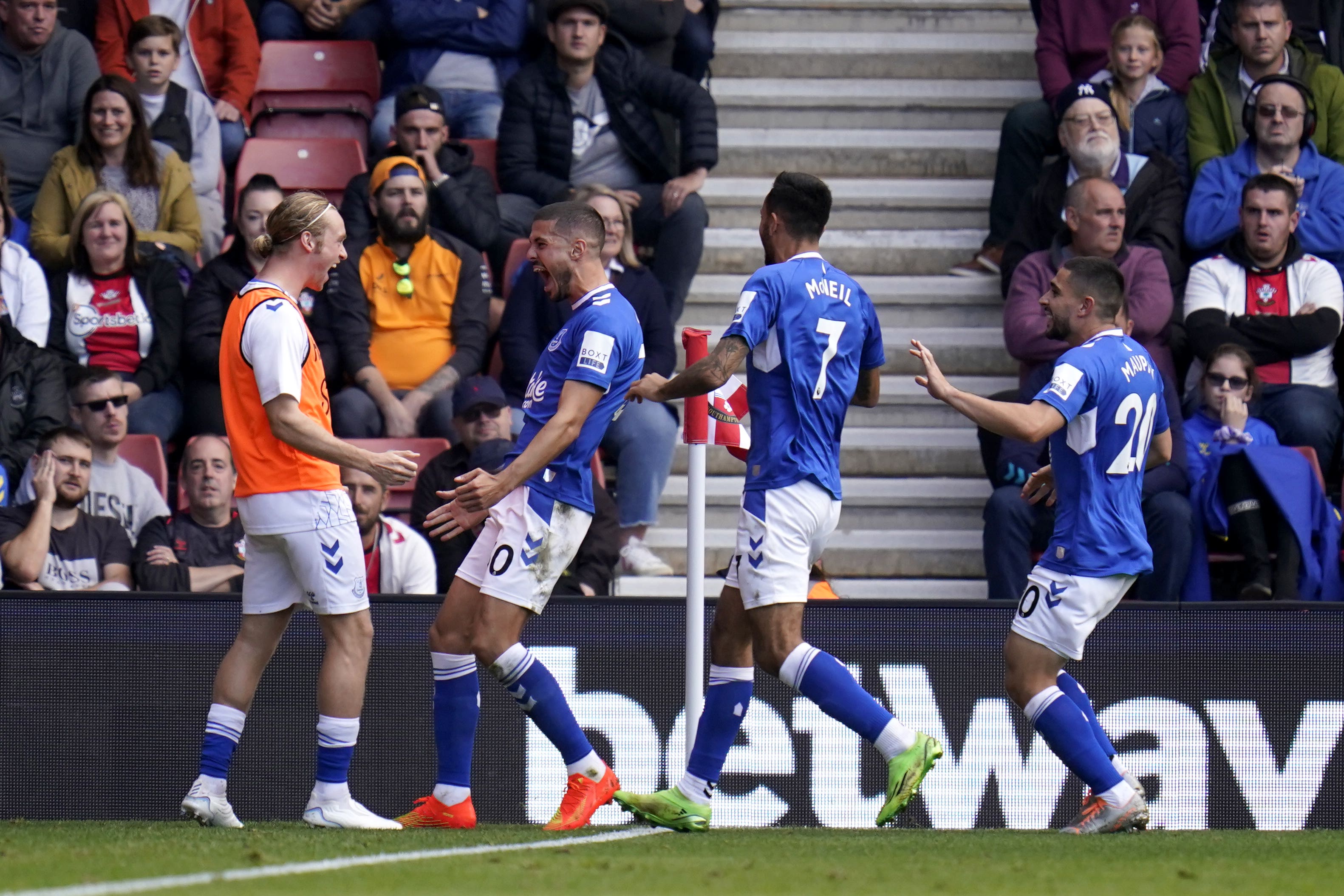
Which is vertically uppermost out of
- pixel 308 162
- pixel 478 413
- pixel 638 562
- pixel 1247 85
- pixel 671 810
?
pixel 1247 85

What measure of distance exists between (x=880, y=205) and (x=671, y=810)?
627 centimetres

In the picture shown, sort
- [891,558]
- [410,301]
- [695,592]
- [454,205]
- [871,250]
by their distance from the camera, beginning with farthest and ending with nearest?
[871,250]
[454,205]
[410,301]
[891,558]
[695,592]

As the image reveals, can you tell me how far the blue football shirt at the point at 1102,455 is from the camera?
19.8 feet

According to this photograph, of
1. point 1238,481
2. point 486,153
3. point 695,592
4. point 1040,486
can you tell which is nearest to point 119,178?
point 486,153

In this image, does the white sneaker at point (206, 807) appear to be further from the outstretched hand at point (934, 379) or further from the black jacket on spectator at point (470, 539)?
the outstretched hand at point (934, 379)

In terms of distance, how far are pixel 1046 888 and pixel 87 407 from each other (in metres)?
5.83

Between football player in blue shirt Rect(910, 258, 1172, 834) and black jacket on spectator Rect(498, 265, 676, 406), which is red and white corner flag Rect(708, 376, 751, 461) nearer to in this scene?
football player in blue shirt Rect(910, 258, 1172, 834)

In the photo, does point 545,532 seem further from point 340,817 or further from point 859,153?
point 859,153

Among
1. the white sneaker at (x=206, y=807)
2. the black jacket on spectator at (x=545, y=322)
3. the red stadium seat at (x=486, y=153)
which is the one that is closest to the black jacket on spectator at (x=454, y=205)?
the red stadium seat at (x=486, y=153)

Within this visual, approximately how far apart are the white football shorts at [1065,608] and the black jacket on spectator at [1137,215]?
4.13 metres

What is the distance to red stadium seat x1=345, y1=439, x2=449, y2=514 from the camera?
8.96m

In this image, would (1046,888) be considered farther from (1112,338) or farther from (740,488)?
(740,488)

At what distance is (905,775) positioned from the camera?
5.57 m

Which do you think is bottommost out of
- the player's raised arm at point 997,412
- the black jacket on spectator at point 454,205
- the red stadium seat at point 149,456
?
the red stadium seat at point 149,456
